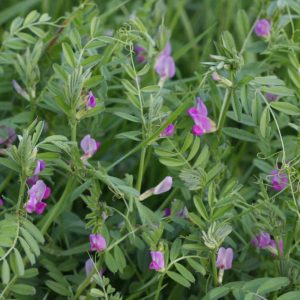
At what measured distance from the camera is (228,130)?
1.76m

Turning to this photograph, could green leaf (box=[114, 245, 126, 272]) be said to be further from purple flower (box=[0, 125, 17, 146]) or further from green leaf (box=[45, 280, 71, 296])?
purple flower (box=[0, 125, 17, 146])

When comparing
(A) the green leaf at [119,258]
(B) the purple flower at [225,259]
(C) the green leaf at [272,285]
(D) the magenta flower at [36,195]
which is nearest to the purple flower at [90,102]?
(D) the magenta flower at [36,195]

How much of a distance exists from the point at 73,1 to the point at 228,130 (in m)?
1.06

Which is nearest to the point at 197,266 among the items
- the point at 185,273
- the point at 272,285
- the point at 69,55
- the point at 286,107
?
the point at 185,273

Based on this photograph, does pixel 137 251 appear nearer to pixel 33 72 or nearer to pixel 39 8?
pixel 33 72

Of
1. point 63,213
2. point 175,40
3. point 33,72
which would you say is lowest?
point 175,40

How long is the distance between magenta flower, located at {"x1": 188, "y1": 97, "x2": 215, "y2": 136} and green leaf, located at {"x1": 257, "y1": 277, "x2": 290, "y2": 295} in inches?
14.4

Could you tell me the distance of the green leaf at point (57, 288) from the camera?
1.59 metres

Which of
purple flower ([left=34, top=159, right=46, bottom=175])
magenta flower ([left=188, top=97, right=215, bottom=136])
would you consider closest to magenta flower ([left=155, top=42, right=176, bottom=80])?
magenta flower ([left=188, top=97, right=215, bottom=136])

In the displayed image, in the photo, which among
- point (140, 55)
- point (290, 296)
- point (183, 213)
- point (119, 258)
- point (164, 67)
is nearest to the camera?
point (290, 296)

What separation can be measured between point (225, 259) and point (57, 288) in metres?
0.36

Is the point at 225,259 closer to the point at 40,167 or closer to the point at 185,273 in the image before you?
the point at 185,273

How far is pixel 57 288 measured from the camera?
1.59 meters

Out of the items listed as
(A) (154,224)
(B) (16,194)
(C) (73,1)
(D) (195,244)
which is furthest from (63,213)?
(C) (73,1)
